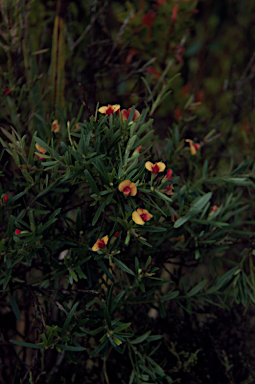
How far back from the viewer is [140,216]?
1.52 feet

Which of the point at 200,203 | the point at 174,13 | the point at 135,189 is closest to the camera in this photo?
the point at 135,189

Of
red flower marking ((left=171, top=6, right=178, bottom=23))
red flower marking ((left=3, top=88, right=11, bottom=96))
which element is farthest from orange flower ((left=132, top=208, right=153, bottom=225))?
red flower marking ((left=171, top=6, right=178, bottom=23))

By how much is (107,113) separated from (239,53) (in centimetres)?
167

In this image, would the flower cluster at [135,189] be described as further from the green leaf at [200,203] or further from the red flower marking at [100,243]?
the green leaf at [200,203]

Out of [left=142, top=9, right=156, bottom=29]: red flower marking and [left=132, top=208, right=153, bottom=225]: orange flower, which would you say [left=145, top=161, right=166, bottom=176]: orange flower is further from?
[left=142, top=9, right=156, bottom=29]: red flower marking

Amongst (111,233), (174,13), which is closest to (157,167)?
(111,233)

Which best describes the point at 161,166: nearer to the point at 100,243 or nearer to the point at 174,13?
the point at 100,243

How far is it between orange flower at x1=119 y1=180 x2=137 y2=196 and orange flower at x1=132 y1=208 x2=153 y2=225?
35mm

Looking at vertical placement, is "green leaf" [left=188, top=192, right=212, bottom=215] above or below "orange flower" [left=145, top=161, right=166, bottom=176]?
below

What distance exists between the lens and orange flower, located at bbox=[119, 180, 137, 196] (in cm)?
44

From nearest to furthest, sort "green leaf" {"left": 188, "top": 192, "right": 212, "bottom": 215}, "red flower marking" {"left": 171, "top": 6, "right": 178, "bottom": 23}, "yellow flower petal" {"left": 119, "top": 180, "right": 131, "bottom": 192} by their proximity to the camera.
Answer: "yellow flower petal" {"left": 119, "top": 180, "right": 131, "bottom": 192}
"green leaf" {"left": 188, "top": 192, "right": 212, "bottom": 215}
"red flower marking" {"left": 171, "top": 6, "right": 178, "bottom": 23}

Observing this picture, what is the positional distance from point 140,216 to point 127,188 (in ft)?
0.17

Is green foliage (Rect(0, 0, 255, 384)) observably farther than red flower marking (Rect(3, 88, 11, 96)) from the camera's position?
No

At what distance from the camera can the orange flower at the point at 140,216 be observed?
452 millimetres
